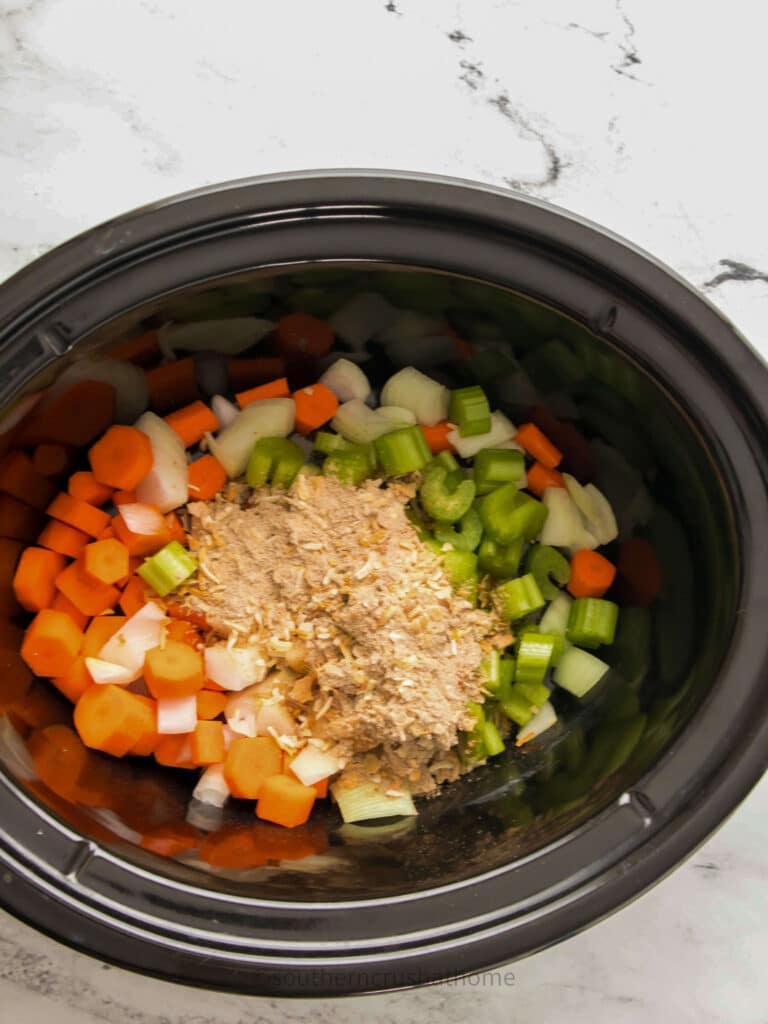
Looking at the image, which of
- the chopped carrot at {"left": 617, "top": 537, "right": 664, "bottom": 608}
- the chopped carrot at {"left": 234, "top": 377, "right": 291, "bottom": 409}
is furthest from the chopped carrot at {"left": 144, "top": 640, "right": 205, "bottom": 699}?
the chopped carrot at {"left": 617, "top": 537, "right": 664, "bottom": 608}

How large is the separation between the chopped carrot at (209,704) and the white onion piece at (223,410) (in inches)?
13.7

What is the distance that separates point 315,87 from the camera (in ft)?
4.45

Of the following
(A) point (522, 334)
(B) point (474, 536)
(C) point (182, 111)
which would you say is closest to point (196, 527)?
(B) point (474, 536)

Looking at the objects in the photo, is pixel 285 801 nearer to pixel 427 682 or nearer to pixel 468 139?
pixel 427 682

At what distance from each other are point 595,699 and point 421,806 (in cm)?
26

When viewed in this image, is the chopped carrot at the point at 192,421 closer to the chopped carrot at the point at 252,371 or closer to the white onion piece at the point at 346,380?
the chopped carrot at the point at 252,371

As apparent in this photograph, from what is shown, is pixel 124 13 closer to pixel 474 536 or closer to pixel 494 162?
pixel 494 162

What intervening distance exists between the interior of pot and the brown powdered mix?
101mm

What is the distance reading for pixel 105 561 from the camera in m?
1.21

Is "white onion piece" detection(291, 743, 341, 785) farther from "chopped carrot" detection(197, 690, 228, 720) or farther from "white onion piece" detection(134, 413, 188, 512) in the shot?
"white onion piece" detection(134, 413, 188, 512)

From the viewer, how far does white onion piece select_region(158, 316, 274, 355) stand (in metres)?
1.13

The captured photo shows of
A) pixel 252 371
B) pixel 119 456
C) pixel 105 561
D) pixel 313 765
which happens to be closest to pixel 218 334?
pixel 252 371

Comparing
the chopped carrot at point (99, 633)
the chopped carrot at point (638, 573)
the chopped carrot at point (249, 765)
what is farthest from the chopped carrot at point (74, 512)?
Answer: the chopped carrot at point (638, 573)

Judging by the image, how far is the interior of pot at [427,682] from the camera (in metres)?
1.05
